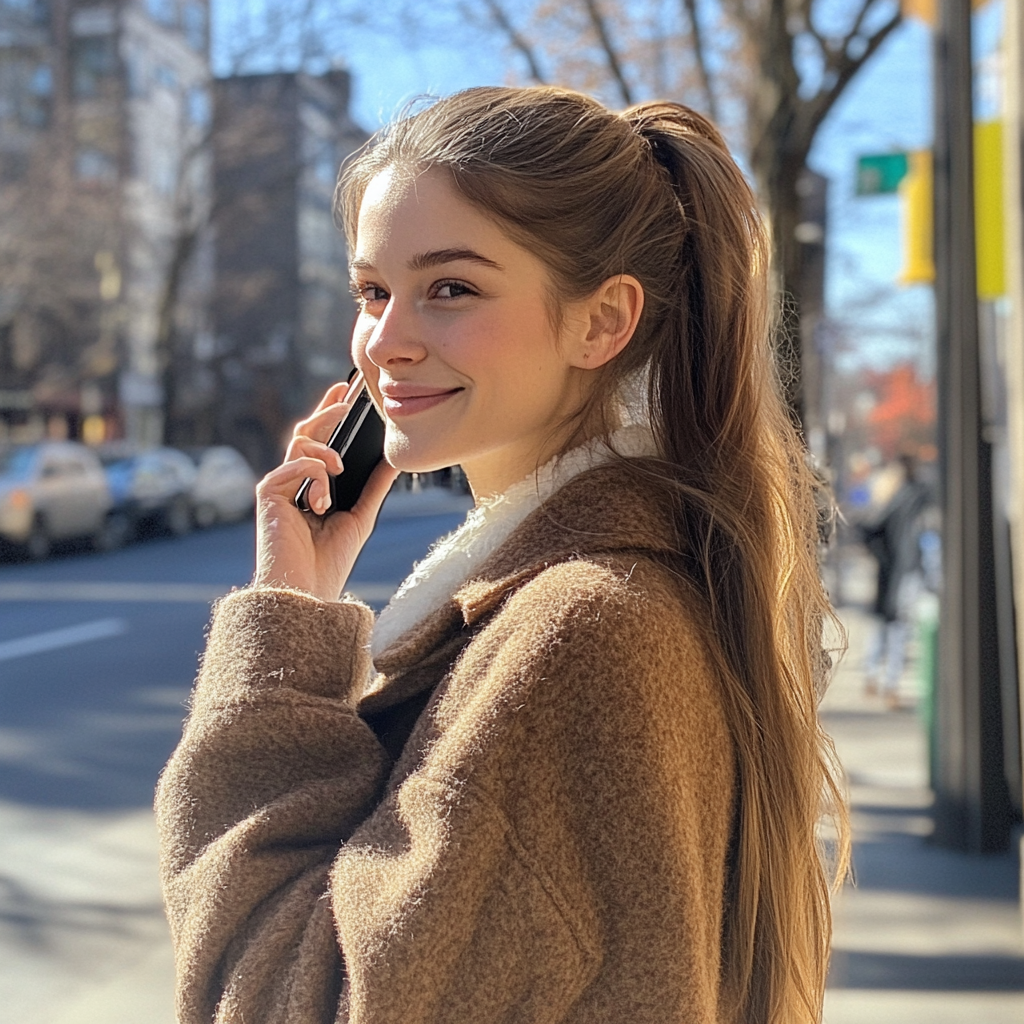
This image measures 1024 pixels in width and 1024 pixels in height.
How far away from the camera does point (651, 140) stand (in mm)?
1423

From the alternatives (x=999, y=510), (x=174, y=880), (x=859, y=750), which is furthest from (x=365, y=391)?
(x=859, y=750)

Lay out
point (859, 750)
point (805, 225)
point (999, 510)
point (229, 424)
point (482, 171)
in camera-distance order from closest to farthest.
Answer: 1. point (482, 171)
2. point (999, 510)
3. point (859, 750)
4. point (805, 225)
5. point (229, 424)

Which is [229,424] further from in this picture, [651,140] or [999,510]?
[651,140]

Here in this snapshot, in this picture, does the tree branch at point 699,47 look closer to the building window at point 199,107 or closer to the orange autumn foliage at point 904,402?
the building window at point 199,107

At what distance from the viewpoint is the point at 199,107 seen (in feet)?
104

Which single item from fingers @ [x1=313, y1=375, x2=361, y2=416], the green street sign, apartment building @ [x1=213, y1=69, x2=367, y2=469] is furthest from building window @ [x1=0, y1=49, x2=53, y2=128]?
fingers @ [x1=313, y1=375, x2=361, y2=416]

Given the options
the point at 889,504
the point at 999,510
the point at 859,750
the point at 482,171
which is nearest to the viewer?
the point at 482,171

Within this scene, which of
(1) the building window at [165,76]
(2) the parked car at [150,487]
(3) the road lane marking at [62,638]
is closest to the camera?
(3) the road lane marking at [62,638]

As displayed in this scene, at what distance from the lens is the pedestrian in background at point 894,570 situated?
29.6 ft

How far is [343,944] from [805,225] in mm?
7904

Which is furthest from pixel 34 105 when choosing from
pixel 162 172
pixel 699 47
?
pixel 699 47

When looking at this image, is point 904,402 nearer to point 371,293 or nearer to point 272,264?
point 272,264

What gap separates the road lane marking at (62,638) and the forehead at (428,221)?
31.0 ft

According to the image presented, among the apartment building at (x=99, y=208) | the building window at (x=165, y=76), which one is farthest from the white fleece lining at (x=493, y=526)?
the building window at (x=165, y=76)
